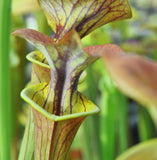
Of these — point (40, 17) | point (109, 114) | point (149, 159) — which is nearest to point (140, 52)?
point (109, 114)

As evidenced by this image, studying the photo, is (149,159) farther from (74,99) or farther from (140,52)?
(140,52)

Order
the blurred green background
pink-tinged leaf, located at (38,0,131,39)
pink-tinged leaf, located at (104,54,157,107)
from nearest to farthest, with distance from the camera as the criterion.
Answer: pink-tinged leaf, located at (104,54,157,107) → pink-tinged leaf, located at (38,0,131,39) → the blurred green background

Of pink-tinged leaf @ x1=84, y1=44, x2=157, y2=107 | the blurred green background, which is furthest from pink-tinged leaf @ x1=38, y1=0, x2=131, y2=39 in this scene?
the blurred green background

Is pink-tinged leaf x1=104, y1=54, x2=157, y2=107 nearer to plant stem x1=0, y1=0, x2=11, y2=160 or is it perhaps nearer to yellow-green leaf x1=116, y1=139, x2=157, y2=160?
yellow-green leaf x1=116, y1=139, x2=157, y2=160

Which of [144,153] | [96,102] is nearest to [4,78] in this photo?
[144,153]

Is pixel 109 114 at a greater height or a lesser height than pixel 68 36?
lesser

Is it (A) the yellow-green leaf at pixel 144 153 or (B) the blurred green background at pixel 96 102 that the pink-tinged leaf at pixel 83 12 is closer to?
(A) the yellow-green leaf at pixel 144 153
